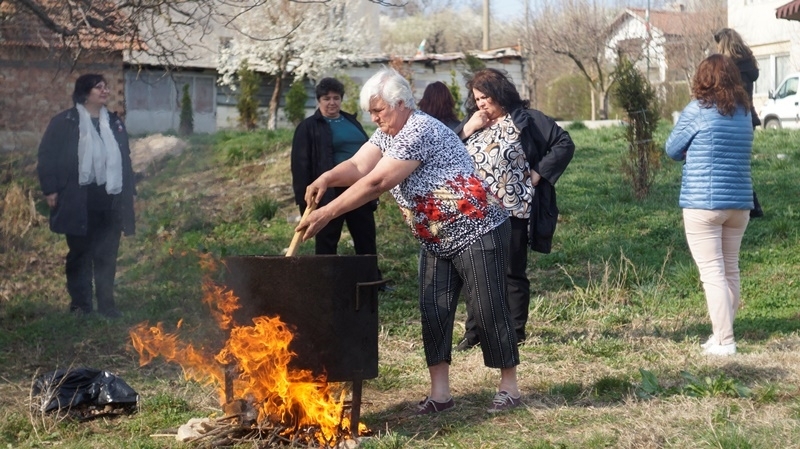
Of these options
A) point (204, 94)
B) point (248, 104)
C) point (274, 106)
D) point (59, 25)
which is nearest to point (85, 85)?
point (59, 25)

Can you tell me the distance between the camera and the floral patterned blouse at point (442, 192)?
16.3 feet

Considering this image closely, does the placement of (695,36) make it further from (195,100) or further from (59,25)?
(59,25)

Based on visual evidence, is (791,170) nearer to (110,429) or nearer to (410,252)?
(410,252)

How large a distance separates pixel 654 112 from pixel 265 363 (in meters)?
8.81

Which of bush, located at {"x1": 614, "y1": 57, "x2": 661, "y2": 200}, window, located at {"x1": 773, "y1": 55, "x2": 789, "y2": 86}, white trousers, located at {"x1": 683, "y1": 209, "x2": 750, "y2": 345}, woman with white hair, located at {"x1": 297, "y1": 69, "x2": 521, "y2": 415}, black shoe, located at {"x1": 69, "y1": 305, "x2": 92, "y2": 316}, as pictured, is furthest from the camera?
window, located at {"x1": 773, "y1": 55, "x2": 789, "y2": 86}

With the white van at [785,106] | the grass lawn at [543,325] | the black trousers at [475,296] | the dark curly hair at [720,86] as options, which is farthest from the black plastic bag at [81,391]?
the white van at [785,106]

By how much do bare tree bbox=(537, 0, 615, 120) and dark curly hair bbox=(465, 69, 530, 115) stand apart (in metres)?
31.1

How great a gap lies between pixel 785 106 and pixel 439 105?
2168 centimetres

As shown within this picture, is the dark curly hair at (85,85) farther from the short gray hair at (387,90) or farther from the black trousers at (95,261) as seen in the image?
the short gray hair at (387,90)

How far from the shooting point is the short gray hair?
4.93 metres

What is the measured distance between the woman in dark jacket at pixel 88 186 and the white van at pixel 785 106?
21.5 metres

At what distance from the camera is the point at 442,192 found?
4.99m

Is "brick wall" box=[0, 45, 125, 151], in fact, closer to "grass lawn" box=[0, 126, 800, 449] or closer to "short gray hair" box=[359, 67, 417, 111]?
"grass lawn" box=[0, 126, 800, 449]

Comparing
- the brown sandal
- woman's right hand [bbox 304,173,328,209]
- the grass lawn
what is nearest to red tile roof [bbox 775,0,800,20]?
the grass lawn
